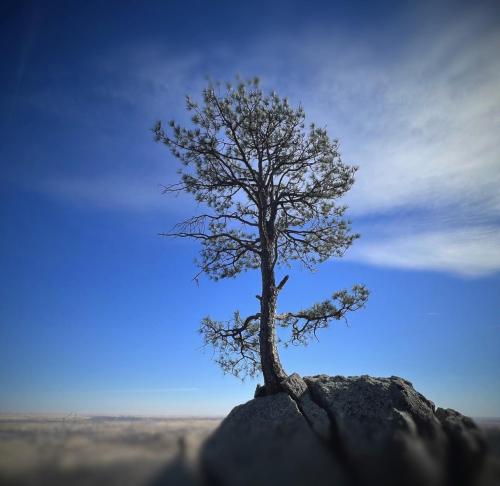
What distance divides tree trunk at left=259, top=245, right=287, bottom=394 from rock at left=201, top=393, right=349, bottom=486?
8204 mm

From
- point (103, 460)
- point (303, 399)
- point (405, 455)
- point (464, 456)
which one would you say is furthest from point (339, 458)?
point (303, 399)

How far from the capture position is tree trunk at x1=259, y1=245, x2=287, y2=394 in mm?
9469

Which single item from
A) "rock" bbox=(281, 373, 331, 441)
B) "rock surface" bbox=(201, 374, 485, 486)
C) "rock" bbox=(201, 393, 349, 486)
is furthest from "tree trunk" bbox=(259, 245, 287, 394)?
"rock" bbox=(201, 393, 349, 486)

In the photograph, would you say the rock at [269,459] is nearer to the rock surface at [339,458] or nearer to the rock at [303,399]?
the rock surface at [339,458]

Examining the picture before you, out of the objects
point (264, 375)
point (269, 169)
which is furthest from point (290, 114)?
point (264, 375)

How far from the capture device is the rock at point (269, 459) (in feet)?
3.80

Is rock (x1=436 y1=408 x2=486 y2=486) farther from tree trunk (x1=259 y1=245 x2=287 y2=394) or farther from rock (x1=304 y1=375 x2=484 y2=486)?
tree trunk (x1=259 y1=245 x2=287 y2=394)

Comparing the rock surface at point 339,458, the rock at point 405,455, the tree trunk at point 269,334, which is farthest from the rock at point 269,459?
the tree trunk at point 269,334

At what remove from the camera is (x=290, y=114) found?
10.7 meters

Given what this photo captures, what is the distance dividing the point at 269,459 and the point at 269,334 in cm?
910

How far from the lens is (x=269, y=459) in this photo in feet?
4.17

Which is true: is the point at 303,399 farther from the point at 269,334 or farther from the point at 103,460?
the point at 103,460

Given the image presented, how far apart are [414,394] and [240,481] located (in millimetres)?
9442

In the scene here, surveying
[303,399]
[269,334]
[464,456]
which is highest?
[269,334]
